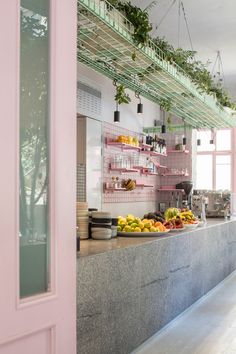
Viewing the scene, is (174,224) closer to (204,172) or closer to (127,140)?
(127,140)

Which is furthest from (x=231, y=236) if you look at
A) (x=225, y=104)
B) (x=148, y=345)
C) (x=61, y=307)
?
(x=61, y=307)

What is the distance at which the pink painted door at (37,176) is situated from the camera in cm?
171

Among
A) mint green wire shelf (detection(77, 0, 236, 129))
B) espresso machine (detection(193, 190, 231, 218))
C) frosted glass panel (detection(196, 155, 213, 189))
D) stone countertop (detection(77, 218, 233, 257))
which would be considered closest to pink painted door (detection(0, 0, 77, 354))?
stone countertop (detection(77, 218, 233, 257))

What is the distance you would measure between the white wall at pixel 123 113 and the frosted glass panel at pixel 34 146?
5.28 meters

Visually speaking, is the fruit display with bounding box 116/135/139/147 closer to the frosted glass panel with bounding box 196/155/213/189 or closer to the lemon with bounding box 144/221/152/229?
the lemon with bounding box 144/221/152/229

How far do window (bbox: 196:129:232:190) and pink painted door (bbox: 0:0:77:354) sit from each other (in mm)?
10343

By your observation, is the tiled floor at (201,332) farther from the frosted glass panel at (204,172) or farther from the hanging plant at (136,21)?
the frosted glass panel at (204,172)

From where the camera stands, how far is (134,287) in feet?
11.9

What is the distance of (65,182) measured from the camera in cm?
202

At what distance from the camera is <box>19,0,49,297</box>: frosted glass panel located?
1.84 meters

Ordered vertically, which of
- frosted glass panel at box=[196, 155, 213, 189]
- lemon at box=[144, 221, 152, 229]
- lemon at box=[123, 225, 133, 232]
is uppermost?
frosted glass panel at box=[196, 155, 213, 189]

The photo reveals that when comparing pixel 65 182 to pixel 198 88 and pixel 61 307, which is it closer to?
pixel 61 307

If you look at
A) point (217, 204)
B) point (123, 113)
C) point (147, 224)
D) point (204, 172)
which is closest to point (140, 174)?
point (123, 113)

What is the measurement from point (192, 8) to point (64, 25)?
16.0 feet
